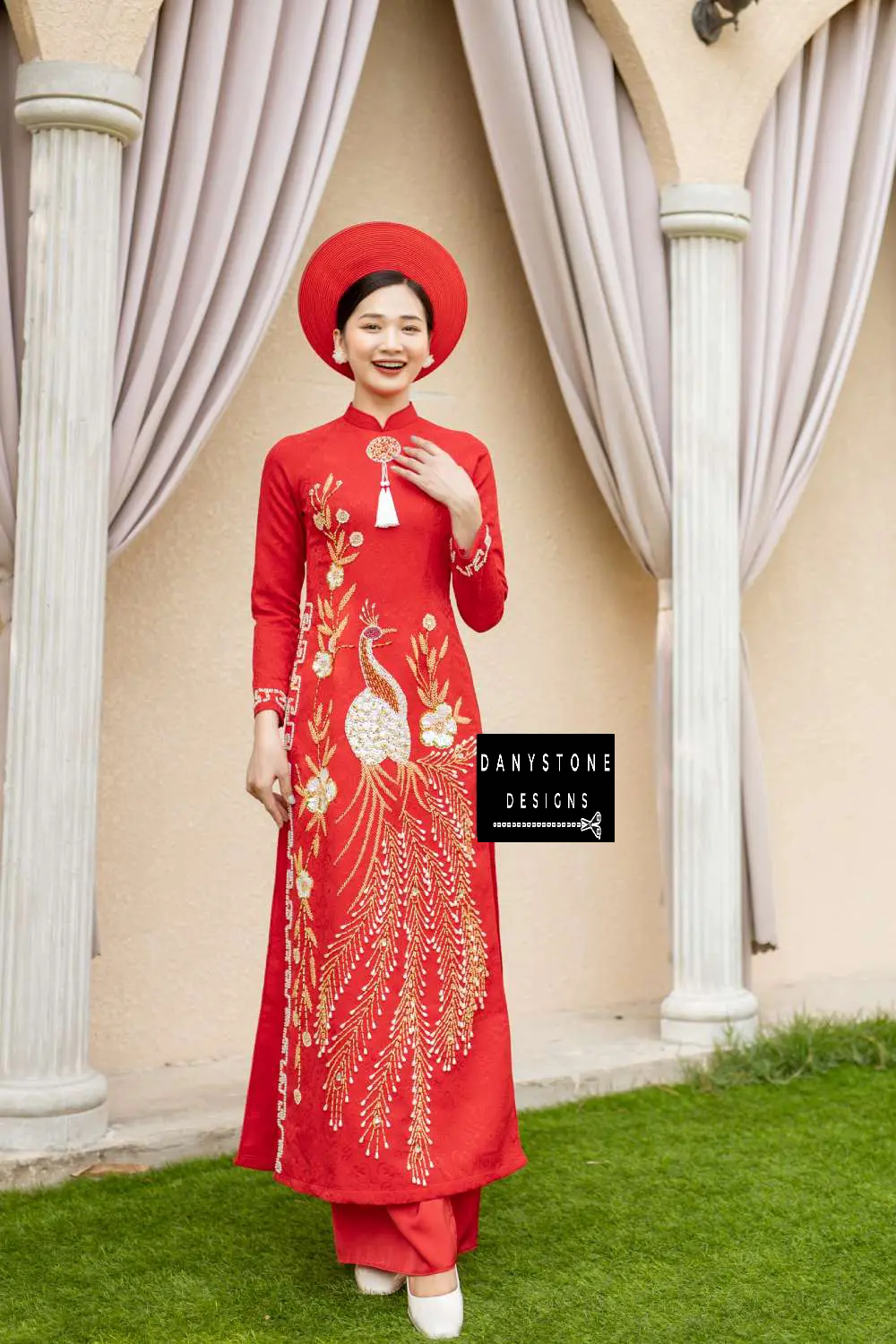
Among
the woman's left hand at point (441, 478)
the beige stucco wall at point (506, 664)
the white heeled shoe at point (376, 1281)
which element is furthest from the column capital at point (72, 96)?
the white heeled shoe at point (376, 1281)

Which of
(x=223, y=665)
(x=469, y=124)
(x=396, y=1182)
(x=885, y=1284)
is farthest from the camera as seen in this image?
(x=469, y=124)

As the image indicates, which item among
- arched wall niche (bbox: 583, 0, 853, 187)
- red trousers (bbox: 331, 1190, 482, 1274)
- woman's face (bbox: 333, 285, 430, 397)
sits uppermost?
arched wall niche (bbox: 583, 0, 853, 187)

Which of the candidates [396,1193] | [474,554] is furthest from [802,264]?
[396,1193]

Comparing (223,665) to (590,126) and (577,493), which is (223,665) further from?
(590,126)

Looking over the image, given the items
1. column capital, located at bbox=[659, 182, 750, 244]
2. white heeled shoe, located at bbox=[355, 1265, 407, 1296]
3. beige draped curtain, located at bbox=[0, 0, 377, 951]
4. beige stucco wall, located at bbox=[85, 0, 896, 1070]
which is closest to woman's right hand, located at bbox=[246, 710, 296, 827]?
white heeled shoe, located at bbox=[355, 1265, 407, 1296]

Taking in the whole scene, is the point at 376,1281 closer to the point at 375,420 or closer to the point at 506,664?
the point at 375,420

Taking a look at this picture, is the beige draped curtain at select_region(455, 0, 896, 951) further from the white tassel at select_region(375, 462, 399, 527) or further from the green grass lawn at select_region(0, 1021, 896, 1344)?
the white tassel at select_region(375, 462, 399, 527)

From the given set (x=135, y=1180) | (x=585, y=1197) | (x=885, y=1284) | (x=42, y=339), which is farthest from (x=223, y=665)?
(x=885, y=1284)

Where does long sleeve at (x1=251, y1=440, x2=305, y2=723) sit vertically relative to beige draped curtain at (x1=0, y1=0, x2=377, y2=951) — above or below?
below

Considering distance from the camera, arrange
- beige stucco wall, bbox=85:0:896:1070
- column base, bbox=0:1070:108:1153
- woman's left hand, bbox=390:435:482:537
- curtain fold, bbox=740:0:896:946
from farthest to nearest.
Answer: curtain fold, bbox=740:0:896:946
beige stucco wall, bbox=85:0:896:1070
column base, bbox=0:1070:108:1153
woman's left hand, bbox=390:435:482:537

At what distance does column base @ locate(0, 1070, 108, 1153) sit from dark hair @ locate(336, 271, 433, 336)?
4.94 ft

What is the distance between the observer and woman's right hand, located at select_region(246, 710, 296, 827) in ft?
7.63

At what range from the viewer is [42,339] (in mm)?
2965

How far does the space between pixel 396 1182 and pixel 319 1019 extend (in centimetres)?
25
